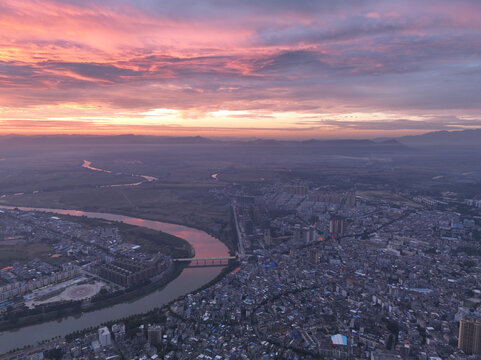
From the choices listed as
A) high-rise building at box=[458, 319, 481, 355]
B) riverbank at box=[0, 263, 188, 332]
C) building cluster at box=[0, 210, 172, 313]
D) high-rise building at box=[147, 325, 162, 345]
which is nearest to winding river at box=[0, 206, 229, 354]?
riverbank at box=[0, 263, 188, 332]

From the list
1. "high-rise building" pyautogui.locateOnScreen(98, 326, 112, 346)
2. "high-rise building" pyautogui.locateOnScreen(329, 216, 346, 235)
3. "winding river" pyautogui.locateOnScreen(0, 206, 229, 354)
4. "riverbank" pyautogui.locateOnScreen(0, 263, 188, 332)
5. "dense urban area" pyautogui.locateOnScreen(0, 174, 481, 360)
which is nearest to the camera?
"dense urban area" pyautogui.locateOnScreen(0, 174, 481, 360)

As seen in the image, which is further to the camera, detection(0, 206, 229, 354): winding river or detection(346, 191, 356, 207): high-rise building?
detection(346, 191, 356, 207): high-rise building

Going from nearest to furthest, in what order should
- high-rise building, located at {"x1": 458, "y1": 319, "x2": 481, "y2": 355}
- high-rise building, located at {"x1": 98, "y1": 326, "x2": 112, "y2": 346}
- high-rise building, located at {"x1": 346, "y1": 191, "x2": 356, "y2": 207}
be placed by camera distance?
high-rise building, located at {"x1": 458, "y1": 319, "x2": 481, "y2": 355}, high-rise building, located at {"x1": 98, "y1": 326, "x2": 112, "y2": 346}, high-rise building, located at {"x1": 346, "y1": 191, "x2": 356, "y2": 207}

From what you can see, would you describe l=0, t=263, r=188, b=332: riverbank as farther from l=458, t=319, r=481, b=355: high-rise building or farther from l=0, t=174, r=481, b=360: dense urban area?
l=458, t=319, r=481, b=355: high-rise building

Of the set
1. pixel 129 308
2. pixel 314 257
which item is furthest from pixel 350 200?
pixel 129 308

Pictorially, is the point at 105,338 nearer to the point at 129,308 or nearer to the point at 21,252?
the point at 129,308

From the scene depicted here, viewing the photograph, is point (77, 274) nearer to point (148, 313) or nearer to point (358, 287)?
point (148, 313)

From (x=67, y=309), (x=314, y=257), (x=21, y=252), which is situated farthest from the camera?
(x=21, y=252)
